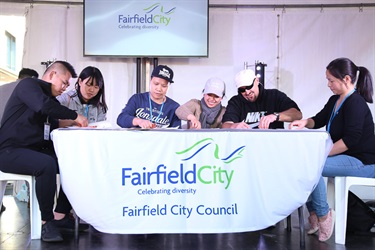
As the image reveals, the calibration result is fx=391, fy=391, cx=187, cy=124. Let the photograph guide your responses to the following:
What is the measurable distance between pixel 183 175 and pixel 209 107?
0.89 m

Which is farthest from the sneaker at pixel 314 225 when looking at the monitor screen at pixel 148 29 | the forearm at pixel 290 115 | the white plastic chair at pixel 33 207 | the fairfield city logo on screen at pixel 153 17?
the fairfield city logo on screen at pixel 153 17

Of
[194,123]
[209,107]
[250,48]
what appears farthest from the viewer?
[250,48]

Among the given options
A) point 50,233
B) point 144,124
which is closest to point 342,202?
point 144,124

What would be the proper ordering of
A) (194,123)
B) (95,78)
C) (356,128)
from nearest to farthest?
(356,128) → (194,123) → (95,78)

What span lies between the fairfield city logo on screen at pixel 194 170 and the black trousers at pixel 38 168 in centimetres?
42

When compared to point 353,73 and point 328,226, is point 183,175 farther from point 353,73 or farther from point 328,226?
point 353,73

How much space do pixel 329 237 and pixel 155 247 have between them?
3.08ft

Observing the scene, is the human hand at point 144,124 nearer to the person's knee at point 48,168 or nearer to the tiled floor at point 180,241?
the person's knee at point 48,168

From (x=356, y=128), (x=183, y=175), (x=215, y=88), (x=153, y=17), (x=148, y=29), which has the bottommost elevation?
(x=183, y=175)

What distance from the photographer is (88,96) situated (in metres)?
2.63

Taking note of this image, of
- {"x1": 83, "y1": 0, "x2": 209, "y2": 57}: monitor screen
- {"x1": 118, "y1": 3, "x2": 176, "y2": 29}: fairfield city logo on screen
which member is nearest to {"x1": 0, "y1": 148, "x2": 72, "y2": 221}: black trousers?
{"x1": 83, "y1": 0, "x2": 209, "y2": 57}: monitor screen

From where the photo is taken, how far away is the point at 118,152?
1.87m

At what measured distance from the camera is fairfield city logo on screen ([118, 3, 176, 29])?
399 centimetres

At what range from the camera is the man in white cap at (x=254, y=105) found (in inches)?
97.6
